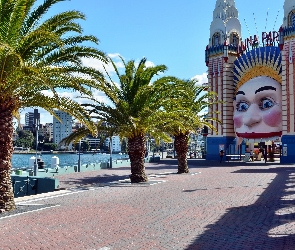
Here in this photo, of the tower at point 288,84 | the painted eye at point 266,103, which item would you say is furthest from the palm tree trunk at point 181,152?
the painted eye at point 266,103

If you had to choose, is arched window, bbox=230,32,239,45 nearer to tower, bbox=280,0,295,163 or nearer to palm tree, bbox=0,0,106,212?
tower, bbox=280,0,295,163

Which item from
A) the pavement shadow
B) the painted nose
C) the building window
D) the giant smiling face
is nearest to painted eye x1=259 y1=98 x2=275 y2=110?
the giant smiling face

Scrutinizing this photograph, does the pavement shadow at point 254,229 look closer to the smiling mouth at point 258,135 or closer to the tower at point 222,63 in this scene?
the smiling mouth at point 258,135

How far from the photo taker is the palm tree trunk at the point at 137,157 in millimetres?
20375

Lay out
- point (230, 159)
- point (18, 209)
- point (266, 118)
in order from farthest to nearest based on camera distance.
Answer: point (230, 159) < point (266, 118) < point (18, 209)

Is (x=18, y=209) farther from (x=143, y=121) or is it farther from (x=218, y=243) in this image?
(x=143, y=121)

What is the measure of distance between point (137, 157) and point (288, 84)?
23715 mm

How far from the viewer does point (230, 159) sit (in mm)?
44250

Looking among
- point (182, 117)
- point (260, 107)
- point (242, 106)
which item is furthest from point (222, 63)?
point (182, 117)

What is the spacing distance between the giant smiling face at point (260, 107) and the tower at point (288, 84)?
1701 mm

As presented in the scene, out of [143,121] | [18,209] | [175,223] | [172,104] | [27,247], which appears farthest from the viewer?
[172,104]

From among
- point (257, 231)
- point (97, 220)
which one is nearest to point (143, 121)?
point (97, 220)

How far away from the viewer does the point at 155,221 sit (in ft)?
33.6

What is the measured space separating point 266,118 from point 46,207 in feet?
107
